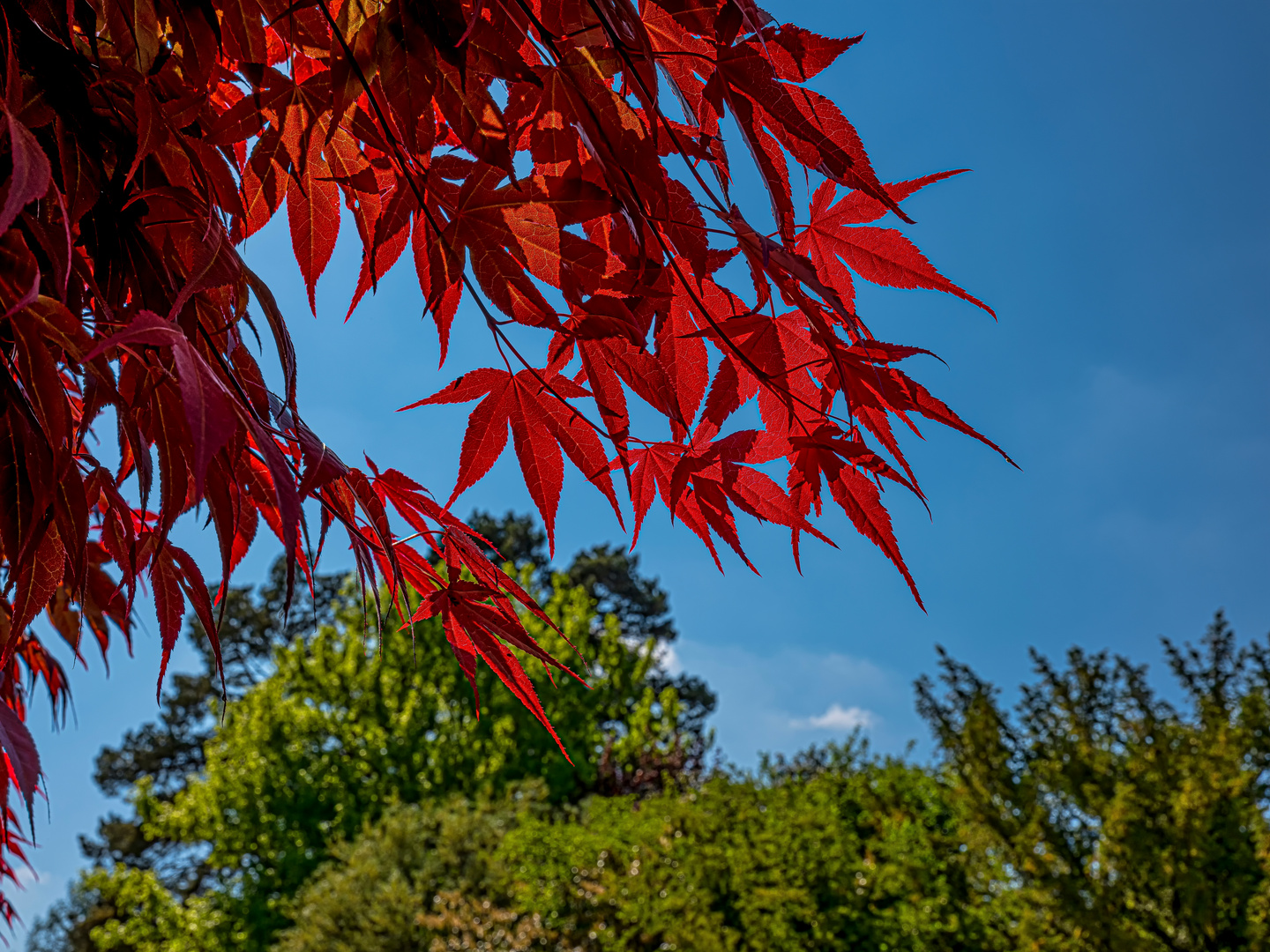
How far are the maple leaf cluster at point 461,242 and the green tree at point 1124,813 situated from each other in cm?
591

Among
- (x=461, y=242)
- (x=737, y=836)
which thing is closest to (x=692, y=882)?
(x=737, y=836)

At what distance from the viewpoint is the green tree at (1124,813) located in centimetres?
562

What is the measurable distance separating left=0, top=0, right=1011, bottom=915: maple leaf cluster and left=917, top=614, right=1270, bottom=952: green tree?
5.91 m

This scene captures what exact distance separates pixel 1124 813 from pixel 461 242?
250 inches

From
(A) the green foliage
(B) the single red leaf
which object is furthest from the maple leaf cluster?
(A) the green foliage

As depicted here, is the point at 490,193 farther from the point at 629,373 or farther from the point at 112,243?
the point at 112,243

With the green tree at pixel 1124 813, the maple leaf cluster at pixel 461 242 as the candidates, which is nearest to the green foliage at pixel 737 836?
the green tree at pixel 1124 813

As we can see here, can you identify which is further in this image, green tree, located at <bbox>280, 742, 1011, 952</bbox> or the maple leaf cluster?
green tree, located at <bbox>280, 742, 1011, 952</bbox>

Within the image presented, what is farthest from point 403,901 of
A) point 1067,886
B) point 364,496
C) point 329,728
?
point 364,496

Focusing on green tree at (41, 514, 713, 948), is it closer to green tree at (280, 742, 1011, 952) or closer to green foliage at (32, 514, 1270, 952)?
green foliage at (32, 514, 1270, 952)

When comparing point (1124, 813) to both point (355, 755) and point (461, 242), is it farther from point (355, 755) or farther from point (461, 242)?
point (355, 755)

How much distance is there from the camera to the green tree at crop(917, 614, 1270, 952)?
562 cm

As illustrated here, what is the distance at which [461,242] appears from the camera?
82 centimetres

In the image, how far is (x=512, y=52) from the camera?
78 cm
